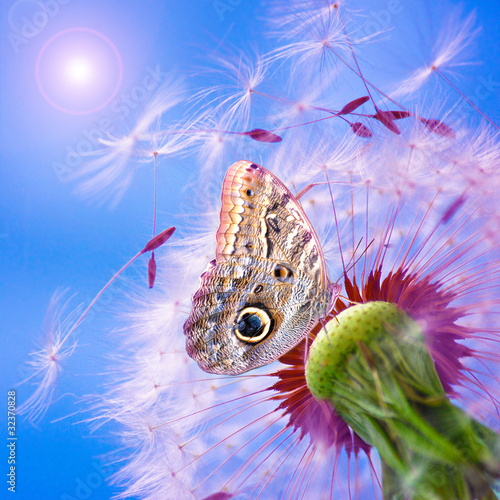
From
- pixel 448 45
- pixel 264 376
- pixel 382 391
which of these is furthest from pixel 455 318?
pixel 448 45

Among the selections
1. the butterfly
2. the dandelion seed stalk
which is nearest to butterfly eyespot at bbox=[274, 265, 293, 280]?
the butterfly

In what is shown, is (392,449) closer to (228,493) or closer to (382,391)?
(382,391)

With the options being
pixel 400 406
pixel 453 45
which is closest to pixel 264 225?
pixel 400 406

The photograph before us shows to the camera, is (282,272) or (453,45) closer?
(282,272)

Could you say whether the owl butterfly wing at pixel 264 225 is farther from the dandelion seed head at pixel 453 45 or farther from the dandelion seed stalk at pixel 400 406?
the dandelion seed head at pixel 453 45

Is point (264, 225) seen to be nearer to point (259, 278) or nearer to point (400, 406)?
point (259, 278)

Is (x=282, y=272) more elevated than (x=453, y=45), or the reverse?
(x=453, y=45)

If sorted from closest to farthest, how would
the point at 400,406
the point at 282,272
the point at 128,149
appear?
the point at 400,406
the point at 282,272
the point at 128,149
